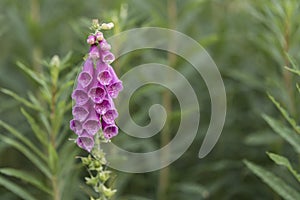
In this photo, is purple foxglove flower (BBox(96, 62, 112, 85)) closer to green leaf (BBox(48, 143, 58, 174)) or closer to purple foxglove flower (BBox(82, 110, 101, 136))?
purple foxglove flower (BBox(82, 110, 101, 136))

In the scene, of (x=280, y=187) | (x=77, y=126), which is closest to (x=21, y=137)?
(x=77, y=126)

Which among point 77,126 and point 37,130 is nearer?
point 77,126

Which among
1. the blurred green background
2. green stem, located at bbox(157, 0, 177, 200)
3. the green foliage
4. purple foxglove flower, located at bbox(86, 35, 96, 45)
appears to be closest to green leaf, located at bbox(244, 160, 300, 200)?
the blurred green background

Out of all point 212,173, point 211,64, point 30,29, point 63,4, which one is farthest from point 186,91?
point 63,4

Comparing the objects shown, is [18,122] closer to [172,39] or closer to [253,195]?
[172,39]

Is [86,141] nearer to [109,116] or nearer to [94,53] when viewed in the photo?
[109,116]

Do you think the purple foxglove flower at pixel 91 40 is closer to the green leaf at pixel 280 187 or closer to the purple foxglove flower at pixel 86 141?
the purple foxglove flower at pixel 86 141
